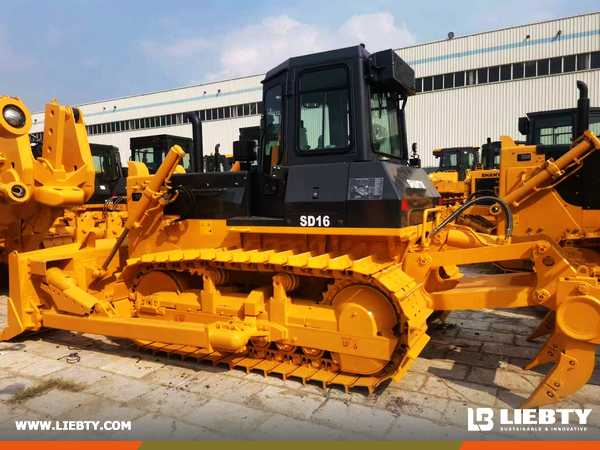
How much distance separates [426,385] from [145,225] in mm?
3677

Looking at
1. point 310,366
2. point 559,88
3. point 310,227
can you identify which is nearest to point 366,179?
point 310,227

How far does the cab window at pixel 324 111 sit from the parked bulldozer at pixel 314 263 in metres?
0.01

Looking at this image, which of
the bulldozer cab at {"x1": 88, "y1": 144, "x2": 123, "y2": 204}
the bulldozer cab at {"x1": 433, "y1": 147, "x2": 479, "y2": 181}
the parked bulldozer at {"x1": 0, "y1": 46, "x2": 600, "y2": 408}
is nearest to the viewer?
the parked bulldozer at {"x1": 0, "y1": 46, "x2": 600, "y2": 408}

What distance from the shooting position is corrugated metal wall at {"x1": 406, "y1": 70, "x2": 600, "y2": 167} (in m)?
23.0

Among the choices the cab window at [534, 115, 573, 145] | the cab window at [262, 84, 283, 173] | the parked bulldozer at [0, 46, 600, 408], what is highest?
the cab window at [534, 115, 573, 145]

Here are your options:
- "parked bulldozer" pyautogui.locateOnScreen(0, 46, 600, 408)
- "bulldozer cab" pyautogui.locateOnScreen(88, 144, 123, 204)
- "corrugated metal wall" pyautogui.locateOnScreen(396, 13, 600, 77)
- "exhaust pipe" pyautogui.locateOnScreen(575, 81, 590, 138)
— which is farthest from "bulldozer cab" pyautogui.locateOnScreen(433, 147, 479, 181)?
"parked bulldozer" pyautogui.locateOnScreen(0, 46, 600, 408)

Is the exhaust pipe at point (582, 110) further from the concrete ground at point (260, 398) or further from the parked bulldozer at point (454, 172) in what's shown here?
the parked bulldozer at point (454, 172)

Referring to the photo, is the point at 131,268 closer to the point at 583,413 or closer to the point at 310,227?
the point at 310,227

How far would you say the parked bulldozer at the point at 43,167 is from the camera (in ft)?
16.8

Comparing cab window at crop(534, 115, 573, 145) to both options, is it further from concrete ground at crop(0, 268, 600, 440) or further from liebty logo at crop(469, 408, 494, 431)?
liebty logo at crop(469, 408, 494, 431)

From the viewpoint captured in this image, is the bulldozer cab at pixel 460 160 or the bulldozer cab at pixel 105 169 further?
the bulldozer cab at pixel 460 160

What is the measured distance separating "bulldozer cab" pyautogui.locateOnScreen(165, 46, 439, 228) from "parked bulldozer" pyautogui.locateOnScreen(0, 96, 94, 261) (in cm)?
214

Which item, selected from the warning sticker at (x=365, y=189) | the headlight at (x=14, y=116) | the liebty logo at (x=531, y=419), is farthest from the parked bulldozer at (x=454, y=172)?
the headlight at (x=14, y=116)

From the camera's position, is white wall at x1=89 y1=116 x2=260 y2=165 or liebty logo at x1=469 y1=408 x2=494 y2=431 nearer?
liebty logo at x1=469 y1=408 x2=494 y2=431
